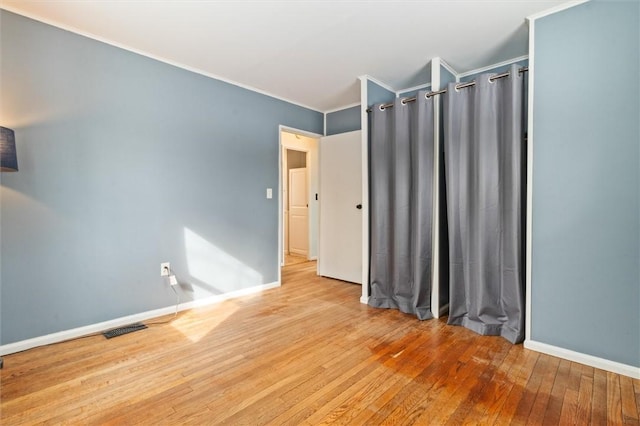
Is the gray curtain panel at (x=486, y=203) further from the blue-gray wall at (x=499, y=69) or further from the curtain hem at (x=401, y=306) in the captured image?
the blue-gray wall at (x=499, y=69)

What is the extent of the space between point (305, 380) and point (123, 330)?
5.46 ft

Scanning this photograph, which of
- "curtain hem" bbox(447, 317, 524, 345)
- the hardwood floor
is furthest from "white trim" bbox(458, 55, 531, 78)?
the hardwood floor

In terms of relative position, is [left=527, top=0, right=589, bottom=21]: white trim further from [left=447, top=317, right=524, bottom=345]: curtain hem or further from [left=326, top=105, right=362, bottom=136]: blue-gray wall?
[left=447, top=317, right=524, bottom=345]: curtain hem

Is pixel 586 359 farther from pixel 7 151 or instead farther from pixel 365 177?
pixel 7 151

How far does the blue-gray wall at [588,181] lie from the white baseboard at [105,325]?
112 inches

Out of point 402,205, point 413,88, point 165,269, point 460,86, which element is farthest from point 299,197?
point 460,86

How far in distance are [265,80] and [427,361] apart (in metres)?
3.05

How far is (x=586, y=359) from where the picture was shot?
1.98 metres

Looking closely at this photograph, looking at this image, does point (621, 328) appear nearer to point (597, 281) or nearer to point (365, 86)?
point (597, 281)

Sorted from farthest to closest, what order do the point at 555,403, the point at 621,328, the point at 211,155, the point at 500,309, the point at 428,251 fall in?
the point at 211,155, the point at 428,251, the point at 500,309, the point at 621,328, the point at 555,403

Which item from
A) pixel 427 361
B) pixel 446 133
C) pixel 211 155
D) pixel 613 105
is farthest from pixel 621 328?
pixel 211 155

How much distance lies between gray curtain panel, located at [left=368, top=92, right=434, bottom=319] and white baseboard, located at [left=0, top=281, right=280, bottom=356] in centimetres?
163

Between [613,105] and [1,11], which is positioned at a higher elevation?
[1,11]

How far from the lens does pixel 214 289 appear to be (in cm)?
321
